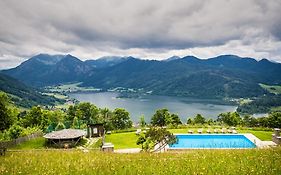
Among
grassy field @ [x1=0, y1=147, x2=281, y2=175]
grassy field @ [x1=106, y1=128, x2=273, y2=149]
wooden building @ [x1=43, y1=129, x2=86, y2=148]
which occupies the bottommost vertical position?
grassy field @ [x1=106, y1=128, x2=273, y2=149]

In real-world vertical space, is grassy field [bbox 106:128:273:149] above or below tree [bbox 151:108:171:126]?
below

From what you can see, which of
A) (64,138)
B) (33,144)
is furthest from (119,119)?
(33,144)

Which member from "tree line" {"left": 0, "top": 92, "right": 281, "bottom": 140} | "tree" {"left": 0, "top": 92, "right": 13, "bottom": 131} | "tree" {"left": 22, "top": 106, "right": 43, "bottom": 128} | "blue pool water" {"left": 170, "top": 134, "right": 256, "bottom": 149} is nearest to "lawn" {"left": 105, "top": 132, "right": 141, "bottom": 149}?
"blue pool water" {"left": 170, "top": 134, "right": 256, "bottom": 149}

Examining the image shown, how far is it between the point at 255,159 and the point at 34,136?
1395 inches

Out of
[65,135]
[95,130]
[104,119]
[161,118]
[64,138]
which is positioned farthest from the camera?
[104,119]

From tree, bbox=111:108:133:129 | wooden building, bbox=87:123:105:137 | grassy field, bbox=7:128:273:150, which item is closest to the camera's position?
grassy field, bbox=7:128:273:150

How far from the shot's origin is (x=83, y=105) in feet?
241

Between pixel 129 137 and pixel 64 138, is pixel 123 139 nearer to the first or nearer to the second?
pixel 129 137

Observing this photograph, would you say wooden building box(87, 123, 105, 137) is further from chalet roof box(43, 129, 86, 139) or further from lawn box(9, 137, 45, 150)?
lawn box(9, 137, 45, 150)

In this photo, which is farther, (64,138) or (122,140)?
(122,140)

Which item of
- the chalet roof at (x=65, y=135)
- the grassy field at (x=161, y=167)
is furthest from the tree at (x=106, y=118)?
the grassy field at (x=161, y=167)

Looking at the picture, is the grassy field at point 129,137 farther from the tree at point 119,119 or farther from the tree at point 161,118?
the tree at point 119,119

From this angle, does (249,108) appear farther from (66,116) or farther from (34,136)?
(34,136)

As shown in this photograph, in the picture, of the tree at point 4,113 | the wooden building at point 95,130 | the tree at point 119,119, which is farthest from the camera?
the tree at point 119,119
